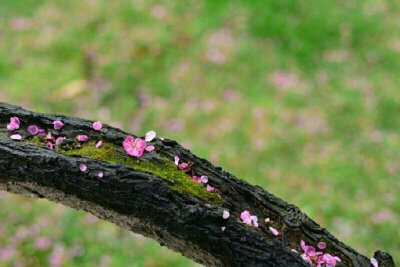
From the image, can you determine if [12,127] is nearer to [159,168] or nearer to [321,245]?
[159,168]

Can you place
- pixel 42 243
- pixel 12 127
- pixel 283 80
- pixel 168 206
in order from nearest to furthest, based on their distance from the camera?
pixel 168 206, pixel 12 127, pixel 42 243, pixel 283 80

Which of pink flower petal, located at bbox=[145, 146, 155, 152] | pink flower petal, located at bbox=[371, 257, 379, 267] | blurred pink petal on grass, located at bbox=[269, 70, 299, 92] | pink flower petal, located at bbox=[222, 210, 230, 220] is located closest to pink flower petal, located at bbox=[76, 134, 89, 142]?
pink flower petal, located at bbox=[145, 146, 155, 152]

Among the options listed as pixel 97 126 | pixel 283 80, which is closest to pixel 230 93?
pixel 283 80

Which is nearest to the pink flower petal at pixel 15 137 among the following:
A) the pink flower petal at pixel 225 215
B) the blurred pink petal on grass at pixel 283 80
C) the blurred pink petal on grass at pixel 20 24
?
the pink flower petal at pixel 225 215

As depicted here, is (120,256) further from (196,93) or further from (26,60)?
(26,60)

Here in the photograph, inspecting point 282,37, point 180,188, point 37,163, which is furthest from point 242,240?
point 282,37

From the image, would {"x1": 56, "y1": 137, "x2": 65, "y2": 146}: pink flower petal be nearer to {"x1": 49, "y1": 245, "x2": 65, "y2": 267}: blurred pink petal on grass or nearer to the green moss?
the green moss
